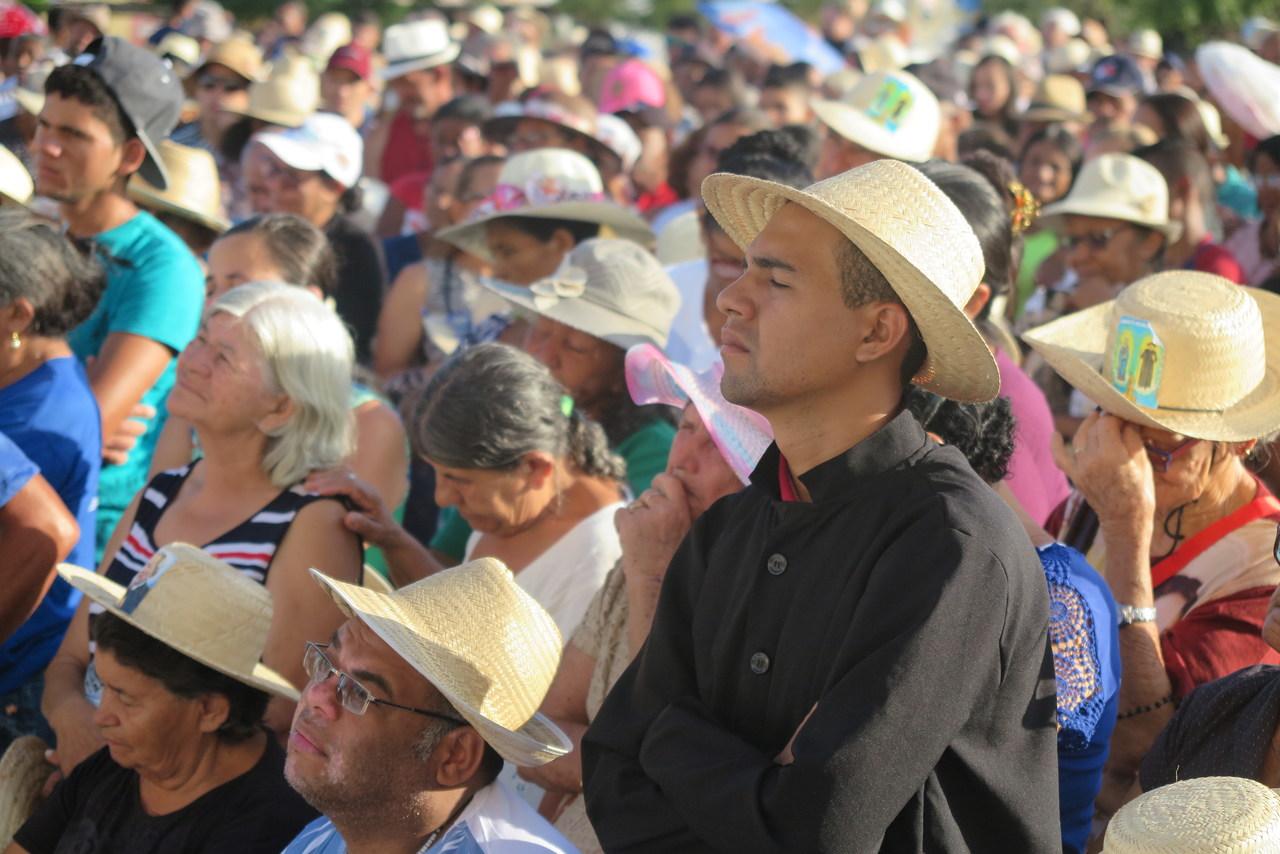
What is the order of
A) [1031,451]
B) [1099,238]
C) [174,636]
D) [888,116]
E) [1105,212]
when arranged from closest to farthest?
1. [174,636]
2. [1031,451]
3. [888,116]
4. [1105,212]
5. [1099,238]

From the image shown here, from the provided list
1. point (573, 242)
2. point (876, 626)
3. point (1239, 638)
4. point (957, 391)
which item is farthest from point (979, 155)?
point (876, 626)

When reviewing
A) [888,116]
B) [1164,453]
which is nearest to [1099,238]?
[888,116]

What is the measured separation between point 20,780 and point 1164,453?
2847mm

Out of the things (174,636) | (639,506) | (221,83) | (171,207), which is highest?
(639,506)

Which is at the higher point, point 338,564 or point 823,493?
point 823,493

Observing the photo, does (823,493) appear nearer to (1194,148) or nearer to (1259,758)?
(1259,758)

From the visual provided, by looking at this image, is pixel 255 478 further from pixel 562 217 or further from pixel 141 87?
pixel 562 217

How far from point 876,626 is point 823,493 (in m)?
0.28

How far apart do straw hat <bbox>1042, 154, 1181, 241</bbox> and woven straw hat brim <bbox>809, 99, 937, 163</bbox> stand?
29.4 inches

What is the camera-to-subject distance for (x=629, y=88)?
39.7 ft

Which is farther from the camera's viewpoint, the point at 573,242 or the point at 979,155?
the point at 573,242

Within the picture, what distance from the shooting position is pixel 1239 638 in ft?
11.1

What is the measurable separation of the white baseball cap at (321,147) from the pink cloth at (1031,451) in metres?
3.89

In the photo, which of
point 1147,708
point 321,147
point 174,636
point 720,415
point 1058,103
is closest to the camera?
point 1147,708
